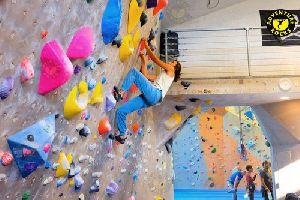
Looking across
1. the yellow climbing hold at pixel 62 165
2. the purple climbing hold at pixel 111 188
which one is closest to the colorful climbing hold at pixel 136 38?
the purple climbing hold at pixel 111 188

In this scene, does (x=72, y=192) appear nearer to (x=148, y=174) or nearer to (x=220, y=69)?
(x=148, y=174)

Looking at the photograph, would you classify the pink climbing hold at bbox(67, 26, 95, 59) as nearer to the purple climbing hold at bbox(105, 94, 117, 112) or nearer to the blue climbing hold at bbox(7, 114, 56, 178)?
the blue climbing hold at bbox(7, 114, 56, 178)

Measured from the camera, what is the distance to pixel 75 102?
2.24 metres

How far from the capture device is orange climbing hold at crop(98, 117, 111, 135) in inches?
113

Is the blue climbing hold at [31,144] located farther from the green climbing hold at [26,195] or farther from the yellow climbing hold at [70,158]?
the yellow climbing hold at [70,158]

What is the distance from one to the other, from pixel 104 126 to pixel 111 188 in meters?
0.75

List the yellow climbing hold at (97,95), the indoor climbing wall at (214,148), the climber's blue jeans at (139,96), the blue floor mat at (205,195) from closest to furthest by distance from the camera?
the yellow climbing hold at (97,95), the climber's blue jeans at (139,96), the blue floor mat at (205,195), the indoor climbing wall at (214,148)

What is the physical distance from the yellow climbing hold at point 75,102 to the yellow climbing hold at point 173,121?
10.2 ft

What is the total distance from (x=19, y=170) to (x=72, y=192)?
86 centimetres

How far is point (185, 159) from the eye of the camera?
12047 millimetres

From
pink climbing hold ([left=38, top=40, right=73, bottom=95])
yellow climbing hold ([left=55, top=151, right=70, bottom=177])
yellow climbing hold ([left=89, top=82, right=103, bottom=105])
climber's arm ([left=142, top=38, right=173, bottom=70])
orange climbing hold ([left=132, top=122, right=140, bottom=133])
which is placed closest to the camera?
pink climbing hold ([left=38, top=40, right=73, bottom=95])

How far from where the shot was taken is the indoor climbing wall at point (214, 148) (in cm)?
1202

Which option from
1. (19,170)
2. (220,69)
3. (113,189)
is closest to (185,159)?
(220,69)

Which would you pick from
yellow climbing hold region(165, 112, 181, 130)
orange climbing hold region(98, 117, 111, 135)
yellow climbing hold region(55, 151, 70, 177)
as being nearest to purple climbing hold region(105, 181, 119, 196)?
orange climbing hold region(98, 117, 111, 135)
